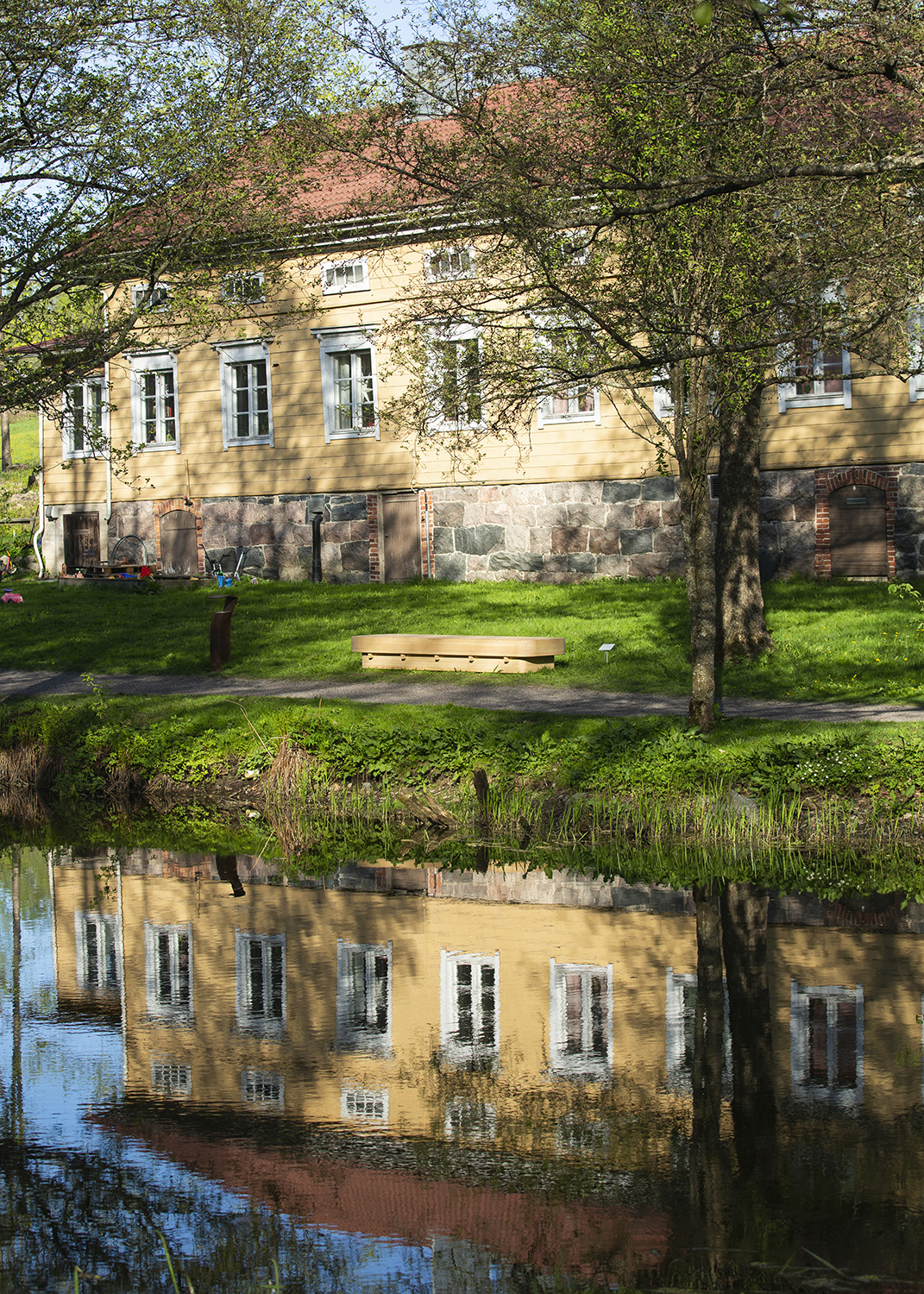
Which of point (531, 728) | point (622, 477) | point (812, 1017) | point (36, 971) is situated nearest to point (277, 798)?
point (531, 728)

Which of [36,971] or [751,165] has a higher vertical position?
[751,165]

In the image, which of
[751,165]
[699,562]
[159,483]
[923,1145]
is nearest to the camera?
[923,1145]

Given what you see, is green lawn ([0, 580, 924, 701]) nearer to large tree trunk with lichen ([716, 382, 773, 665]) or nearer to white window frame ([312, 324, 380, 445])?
large tree trunk with lichen ([716, 382, 773, 665])

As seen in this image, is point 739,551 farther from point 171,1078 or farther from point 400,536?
point 171,1078

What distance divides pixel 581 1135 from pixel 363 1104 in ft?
3.73

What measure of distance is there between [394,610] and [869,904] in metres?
12.6

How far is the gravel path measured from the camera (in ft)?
46.6

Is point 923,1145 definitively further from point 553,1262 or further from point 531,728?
point 531,728

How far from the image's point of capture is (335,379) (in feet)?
90.5

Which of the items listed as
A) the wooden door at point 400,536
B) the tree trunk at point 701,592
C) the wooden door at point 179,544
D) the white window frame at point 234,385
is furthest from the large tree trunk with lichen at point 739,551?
the wooden door at point 179,544

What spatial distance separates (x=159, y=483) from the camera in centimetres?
2950

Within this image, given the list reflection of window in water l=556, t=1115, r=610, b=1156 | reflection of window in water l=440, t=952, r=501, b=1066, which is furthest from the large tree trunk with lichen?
reflection of window in water l=556, t=1115, r=610, b=1156

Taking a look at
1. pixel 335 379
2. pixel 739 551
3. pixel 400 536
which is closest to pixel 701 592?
pixel 739 551

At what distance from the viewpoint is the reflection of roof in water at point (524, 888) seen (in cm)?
1030
